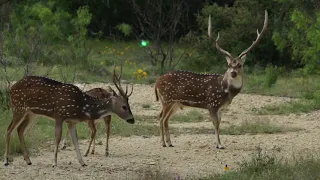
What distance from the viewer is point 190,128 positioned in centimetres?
1541

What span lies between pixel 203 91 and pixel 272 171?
364cm

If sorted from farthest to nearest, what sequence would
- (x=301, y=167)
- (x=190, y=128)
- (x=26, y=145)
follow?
1. (x=190, y=128)
2. (x=26, y=145)
3. (x=301, y=167)

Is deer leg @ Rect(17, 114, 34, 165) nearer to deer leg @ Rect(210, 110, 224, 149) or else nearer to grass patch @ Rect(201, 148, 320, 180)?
grass patch @ Rect(201, 148, 320, 180)

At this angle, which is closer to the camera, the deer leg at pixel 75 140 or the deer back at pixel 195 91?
the deer leg at pixel 75 140

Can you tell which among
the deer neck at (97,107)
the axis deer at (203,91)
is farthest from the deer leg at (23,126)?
the axis deer at (203,91)

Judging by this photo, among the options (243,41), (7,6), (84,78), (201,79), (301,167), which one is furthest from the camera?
(7,6)

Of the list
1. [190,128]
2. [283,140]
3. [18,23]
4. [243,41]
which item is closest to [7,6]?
[18,23]

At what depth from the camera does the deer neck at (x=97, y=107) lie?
11398 mm

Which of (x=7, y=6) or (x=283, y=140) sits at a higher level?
(x=7, y=6)

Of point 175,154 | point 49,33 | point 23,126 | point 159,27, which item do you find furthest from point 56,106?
point 159,27

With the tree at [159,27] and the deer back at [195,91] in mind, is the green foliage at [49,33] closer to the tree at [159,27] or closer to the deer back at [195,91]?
the tree at [159,27]

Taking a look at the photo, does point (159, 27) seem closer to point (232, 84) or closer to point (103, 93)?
point (232, 84)

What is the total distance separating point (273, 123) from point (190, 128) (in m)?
1.72

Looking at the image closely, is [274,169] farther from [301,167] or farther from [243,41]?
[243,41]
